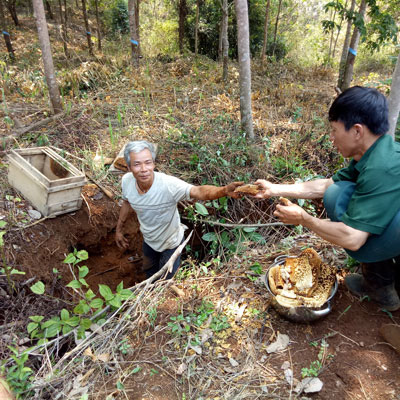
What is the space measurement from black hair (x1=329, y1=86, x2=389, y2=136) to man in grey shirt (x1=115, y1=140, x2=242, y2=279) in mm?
872

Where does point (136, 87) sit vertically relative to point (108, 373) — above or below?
above

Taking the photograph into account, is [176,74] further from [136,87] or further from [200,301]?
[200,301]

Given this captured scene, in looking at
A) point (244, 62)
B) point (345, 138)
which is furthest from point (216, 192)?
point (244, 62)

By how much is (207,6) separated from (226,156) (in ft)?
27.4

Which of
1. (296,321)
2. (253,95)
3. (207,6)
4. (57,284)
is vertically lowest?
(57,284)

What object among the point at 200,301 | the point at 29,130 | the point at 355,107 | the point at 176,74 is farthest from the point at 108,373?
the point at 176,74

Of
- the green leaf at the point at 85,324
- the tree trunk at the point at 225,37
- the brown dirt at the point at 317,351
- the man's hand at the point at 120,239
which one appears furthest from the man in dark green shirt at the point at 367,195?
the tree trunk at the point at 225,37

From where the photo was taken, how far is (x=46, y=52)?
4324 millimetres

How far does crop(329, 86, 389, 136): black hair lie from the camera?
1.71 metres

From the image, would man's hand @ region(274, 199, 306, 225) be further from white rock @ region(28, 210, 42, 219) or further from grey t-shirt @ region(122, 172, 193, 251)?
white rock @ region(28, 210, 42, 219)

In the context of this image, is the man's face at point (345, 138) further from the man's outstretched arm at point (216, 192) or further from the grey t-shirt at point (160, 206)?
the grey t-shirt at point (160, 206)

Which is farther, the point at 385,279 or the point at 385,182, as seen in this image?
the point at 385,279

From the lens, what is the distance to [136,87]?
5.93 m

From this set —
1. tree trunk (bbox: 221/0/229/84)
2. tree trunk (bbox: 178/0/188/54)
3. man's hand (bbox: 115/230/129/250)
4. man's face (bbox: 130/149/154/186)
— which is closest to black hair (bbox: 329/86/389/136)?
man's face (bbox: 130/149/154/186)
